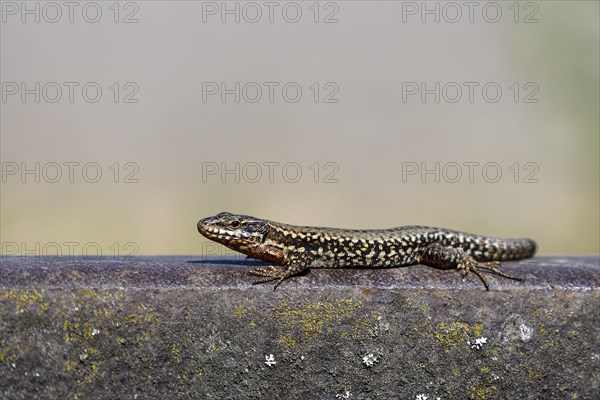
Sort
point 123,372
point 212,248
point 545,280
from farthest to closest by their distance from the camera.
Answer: point 212,248, point 545,280, point 123,372

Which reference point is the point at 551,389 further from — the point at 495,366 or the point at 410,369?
the point at 410,369

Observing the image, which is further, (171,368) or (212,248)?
(212,248)

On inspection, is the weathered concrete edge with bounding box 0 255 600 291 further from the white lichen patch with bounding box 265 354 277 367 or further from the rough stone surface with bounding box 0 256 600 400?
the white lichen patch with bounding box 265 354 277 367

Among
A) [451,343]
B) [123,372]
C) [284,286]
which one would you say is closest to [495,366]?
[451,343]

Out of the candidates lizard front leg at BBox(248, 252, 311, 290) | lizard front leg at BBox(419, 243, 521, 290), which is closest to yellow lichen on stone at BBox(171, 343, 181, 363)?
lizard front leg at BBox(248, 252, 311, 290)

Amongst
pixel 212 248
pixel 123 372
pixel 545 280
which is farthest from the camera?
pixel 212 248

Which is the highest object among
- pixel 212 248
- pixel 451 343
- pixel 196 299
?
pixel 196 299

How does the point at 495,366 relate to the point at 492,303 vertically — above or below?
below
